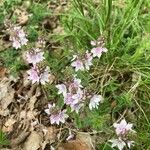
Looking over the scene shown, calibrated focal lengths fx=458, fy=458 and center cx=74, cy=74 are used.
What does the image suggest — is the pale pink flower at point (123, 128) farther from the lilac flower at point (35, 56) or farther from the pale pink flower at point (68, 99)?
the lilac flower at point (35, 56)

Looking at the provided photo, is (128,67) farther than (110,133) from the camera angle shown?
Yes

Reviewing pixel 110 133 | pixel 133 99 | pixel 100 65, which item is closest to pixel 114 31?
pixel 100 65

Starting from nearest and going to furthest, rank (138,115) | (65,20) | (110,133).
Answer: (110,133)
(138,115)
(65,20)

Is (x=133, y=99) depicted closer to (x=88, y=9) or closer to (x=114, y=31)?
(x=114, y=31)

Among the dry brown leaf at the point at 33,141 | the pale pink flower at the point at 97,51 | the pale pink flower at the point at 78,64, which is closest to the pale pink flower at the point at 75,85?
the pale pink flower at the point at 78,64

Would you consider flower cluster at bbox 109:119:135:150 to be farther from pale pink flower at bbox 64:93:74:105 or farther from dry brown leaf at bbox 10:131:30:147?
dry brown leaf at bbox 10:131:30:147

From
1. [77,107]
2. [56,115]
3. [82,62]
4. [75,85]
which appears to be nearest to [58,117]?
[56,115]

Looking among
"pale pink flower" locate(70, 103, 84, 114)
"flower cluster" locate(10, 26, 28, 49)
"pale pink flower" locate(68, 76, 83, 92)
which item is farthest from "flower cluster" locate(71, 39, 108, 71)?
"flower cluster" locate(10, 26, 28, 49)

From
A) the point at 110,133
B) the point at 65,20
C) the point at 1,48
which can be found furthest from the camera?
the point at 1,48
